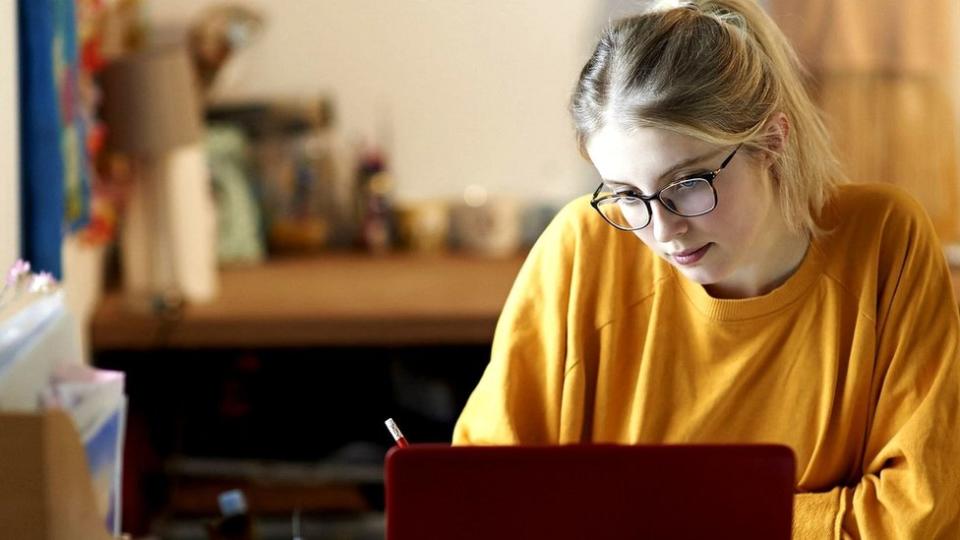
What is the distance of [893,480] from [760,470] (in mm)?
375

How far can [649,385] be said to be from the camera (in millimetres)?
1493

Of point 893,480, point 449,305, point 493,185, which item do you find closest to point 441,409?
point 449,305

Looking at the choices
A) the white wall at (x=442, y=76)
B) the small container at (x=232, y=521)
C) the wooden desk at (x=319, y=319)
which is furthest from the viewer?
the white wall at (x=442, y=76)

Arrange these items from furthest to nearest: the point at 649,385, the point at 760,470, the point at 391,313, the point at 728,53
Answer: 1. the point at 391,313
2. the point at 649,385
3. the point at 728,53
4. the point at 760,470

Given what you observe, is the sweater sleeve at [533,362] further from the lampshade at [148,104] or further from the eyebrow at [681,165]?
the lampshade at [148,104]

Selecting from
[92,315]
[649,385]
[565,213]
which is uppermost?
[565,213]

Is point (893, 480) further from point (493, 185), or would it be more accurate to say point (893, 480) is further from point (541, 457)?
point (493, 185)

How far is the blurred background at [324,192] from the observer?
2.97 meters

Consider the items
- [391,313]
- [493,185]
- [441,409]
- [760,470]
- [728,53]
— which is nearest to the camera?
[760,470]

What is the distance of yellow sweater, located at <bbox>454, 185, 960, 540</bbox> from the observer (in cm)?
144

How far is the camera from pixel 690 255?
4.55ft

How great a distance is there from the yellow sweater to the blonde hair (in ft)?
0.30

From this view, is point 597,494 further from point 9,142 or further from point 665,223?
point 9,142

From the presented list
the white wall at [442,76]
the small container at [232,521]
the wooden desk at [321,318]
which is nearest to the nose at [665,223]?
the small container at [232,521]
